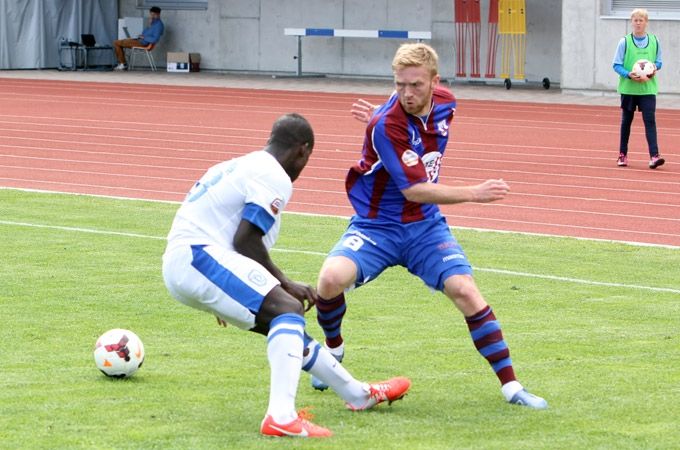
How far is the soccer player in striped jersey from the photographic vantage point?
22.1 feet

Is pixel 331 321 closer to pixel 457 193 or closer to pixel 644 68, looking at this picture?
pixel 457 193

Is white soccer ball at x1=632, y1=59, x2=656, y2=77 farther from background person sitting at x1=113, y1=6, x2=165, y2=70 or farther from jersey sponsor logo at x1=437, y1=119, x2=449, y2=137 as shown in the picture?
background person sitting at x1=113, y1=6, x2=165, y2=70

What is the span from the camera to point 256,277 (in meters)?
6.05

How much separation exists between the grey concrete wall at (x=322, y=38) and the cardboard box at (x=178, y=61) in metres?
0.77

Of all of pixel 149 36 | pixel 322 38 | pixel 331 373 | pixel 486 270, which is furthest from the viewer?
pixel 149 36

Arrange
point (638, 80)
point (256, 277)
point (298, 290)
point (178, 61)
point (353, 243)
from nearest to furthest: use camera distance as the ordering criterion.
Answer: point (256, 277) → point (298, 290) → point (353, 243) → point (638, 80) → point (178, 61)

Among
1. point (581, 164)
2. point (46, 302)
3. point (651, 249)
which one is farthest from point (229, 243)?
point (581, 164)

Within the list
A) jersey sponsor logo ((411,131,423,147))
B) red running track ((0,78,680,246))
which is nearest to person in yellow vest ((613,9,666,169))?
red running track ((0,78,680,246))

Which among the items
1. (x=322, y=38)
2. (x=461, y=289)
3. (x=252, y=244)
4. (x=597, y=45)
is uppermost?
(x=322, y=38)

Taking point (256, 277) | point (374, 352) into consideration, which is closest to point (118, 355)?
point (256, 277)

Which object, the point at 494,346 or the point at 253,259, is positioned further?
the point at 494,346

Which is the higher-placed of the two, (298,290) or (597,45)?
(597,45)

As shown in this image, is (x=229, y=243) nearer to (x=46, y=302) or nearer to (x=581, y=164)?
(x=46, y=302)

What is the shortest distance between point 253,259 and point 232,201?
276 millimetres
